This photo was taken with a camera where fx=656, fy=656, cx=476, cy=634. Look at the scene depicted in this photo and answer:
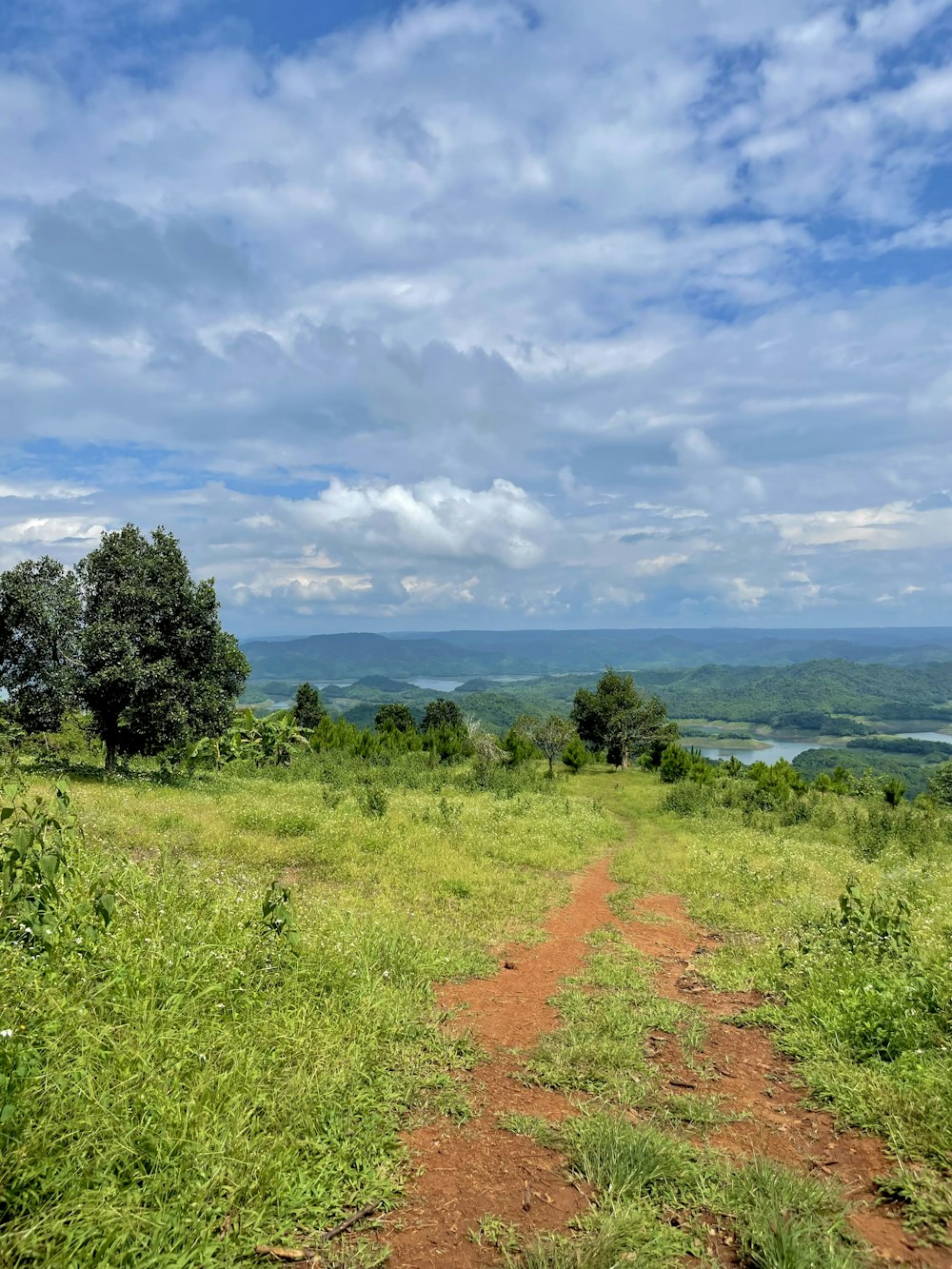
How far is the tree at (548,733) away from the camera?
54656 millimetres

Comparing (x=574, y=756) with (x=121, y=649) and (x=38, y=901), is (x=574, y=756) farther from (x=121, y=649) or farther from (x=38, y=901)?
(x=38, y=901)

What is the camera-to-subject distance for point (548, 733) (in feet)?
180

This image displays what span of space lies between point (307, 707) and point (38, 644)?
38211 mm

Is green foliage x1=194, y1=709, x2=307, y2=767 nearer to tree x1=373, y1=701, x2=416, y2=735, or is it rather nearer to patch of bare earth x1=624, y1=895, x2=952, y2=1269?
patch of bare earth x1=624, y1=895, x2=952, y2=1269

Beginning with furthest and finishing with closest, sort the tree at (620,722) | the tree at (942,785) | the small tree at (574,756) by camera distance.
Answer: the tree at (620,722) → the small tree at (574,756) → the tree at (942,785)

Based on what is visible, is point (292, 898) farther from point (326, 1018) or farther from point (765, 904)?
point (765, 904)

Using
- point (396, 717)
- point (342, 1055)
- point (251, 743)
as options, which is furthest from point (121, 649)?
point (396, 717)

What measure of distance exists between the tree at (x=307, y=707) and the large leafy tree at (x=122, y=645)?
113 ft

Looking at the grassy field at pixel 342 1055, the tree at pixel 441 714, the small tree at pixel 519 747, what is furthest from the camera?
the tree at pixel 441 714

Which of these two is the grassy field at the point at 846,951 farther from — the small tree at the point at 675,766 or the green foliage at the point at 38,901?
the small tree at the point at 675,766

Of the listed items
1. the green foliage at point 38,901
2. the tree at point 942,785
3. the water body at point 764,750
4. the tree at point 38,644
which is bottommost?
the water body at point 764,750

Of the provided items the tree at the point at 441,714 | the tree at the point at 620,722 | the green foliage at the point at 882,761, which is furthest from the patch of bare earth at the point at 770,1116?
the green foliage at the point at 882,761

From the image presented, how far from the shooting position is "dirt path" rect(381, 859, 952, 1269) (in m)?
4.08

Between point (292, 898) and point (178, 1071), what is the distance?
5.25 metres
